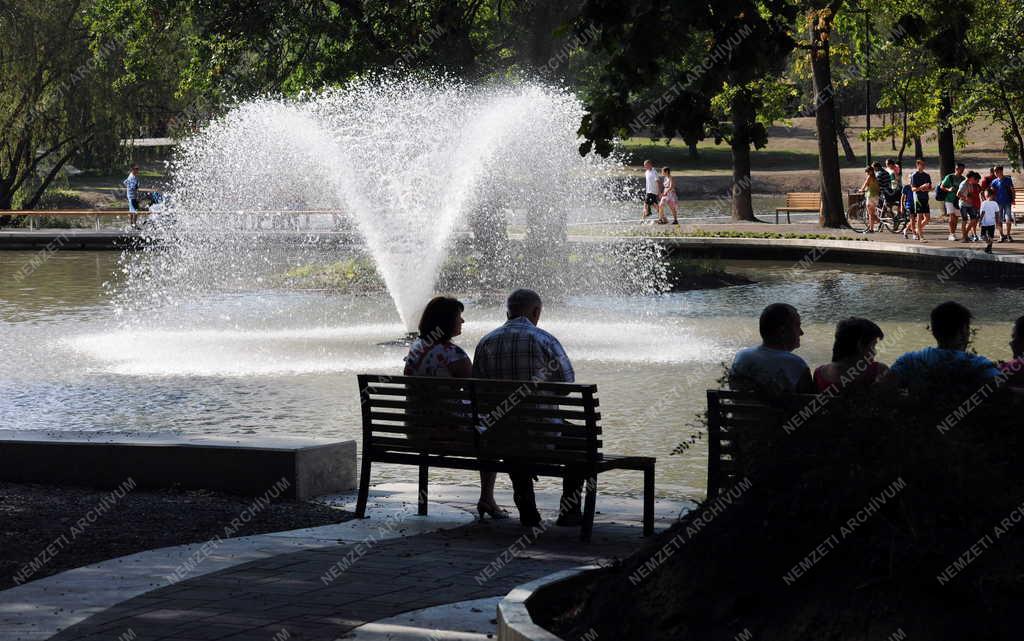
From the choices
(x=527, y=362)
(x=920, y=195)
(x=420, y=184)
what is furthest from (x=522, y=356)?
(x=920, y=195)

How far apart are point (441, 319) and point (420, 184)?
13.7 m

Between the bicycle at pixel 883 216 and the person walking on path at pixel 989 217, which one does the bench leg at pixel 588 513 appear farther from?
the bicycle at pixel 883 216

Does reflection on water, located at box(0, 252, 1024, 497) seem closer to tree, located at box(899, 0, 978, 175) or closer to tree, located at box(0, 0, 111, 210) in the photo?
tree, located at box(899, 0, 978, 175)

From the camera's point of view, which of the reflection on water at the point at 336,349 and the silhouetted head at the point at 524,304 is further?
the reflection on water at the point at 336,349

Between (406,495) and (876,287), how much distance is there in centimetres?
1667

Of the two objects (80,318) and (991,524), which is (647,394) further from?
(80,318)

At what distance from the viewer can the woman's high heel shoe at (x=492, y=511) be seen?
8234mm

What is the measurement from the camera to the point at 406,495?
9.02 m

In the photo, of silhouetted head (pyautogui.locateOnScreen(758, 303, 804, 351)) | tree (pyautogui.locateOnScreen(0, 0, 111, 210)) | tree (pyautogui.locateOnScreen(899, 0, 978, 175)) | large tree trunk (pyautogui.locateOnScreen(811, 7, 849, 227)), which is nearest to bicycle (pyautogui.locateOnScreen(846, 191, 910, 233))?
large tree trunk (pyautogui.locateOnScreen(811, 7, 849, 227))

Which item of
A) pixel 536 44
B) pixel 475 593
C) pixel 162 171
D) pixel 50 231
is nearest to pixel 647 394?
pixel 475 593

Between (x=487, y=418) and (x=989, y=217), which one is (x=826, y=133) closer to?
(x=989, y=217)

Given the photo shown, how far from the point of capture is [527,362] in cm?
828

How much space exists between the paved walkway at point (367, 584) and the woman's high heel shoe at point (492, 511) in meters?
0.13

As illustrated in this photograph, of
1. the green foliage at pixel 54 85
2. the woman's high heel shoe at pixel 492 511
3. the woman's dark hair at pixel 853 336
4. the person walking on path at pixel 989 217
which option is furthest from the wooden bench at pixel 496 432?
the green foliage at pixel 54 85
